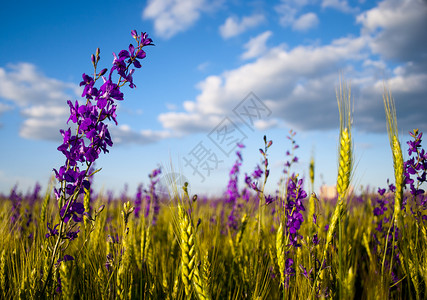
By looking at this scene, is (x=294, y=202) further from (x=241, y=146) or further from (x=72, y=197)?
(x=241, y=146)

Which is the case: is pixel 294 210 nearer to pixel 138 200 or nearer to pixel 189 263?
pixel 189 263

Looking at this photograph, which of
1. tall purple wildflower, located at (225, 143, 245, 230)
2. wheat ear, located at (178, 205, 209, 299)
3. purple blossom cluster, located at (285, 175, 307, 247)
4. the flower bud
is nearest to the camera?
wheat ear, located at (178, 205, 209, 299)

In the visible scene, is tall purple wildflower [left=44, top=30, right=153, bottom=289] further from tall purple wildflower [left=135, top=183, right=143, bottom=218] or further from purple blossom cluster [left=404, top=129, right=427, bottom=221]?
tall purple wildflower [left=135, top=183, right=143, bottom=218]

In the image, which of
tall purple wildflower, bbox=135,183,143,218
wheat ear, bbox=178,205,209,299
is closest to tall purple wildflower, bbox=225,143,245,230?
tall purple wildflower, bbox=135,183,143,218

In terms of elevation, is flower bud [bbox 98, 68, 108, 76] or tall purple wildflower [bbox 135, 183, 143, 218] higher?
flower bud [bbox 98, 68, 108, 76]

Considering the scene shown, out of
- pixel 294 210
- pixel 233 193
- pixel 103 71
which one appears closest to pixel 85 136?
pixel 103 71

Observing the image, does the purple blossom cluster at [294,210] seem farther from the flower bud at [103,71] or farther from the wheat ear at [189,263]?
the flower bud at [103,71]

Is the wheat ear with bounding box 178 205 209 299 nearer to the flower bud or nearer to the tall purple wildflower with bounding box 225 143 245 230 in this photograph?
the flower bud

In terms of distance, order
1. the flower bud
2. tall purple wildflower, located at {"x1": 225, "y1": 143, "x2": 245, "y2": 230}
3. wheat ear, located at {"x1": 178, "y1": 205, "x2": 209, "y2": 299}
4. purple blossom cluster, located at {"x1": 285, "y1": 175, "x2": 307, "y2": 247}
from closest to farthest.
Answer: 1. wheat ear, located at {"x1": 178, "y1": 205, "x2": 209, "y2": 299}
2. the flower bud
3. purple blossom cluster, located at {"x1": 285, "y1": 175, "x2": 307, "y2": 247}
4. tall purple wildflower, located at {"x1": 225, "y1": 143, "x2": 245, "y2": 230}

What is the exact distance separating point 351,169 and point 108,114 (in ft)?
4.84

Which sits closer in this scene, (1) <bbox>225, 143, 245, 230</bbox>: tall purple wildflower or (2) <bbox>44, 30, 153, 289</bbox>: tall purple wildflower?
(2) <bbox>44, 30, 153, 289</bbox>: tall purple wildflower

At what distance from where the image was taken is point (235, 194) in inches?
207

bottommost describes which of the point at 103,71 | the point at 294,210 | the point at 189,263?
the point at 189,263

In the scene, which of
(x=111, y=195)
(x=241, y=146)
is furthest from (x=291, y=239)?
(x=111, y=195)
